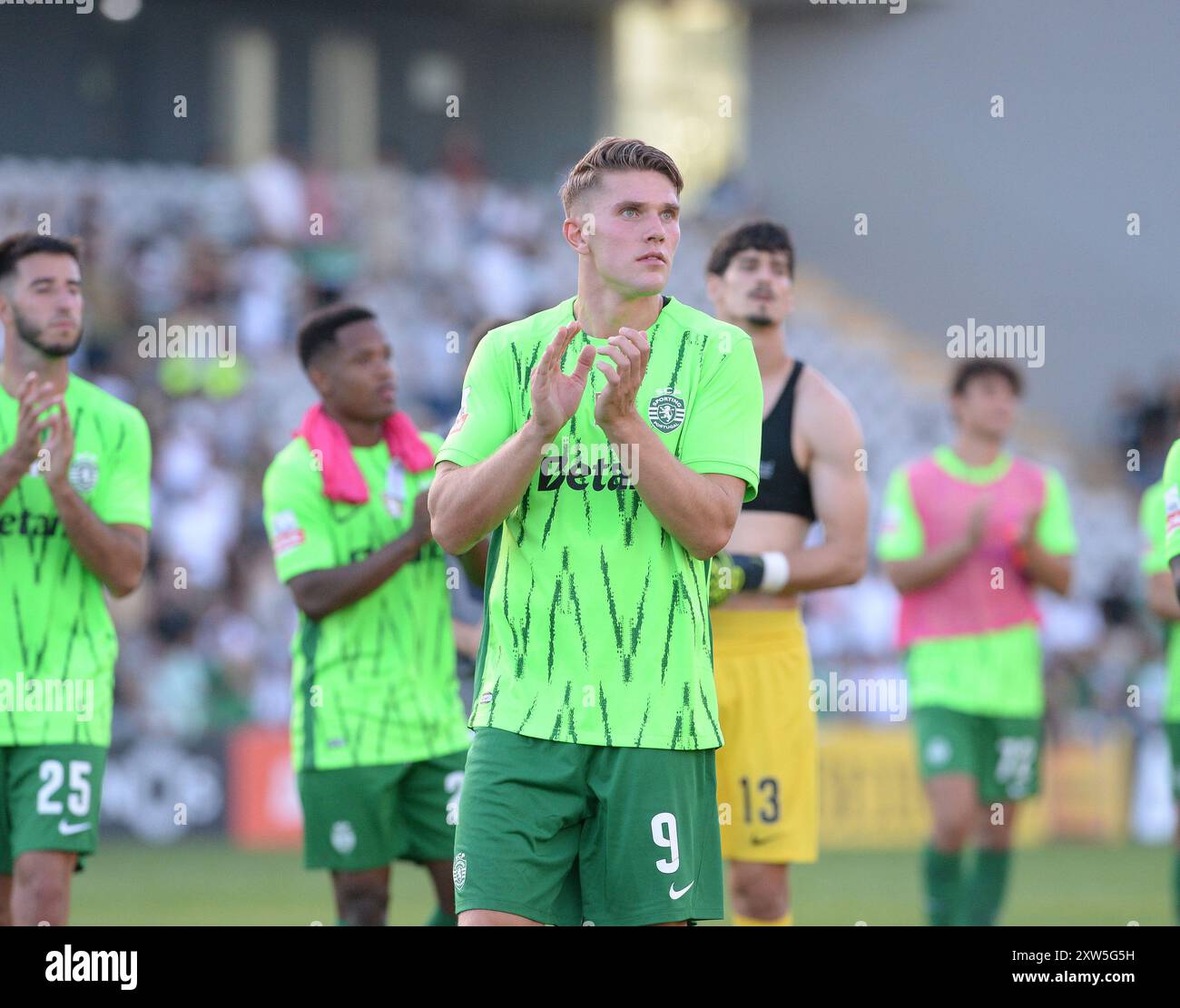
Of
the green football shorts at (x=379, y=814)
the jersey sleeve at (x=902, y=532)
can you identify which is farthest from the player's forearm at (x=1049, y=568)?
the green football shorts at (x=379, y=814)

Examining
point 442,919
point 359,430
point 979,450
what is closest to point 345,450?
point 359,430

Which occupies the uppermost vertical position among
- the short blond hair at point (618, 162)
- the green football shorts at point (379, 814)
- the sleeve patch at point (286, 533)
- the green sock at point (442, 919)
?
the short blond hair at point (618, 162)

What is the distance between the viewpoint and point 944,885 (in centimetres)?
901

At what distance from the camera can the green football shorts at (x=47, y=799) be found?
20.5 feet

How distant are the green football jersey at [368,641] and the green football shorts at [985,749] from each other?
3.06 m

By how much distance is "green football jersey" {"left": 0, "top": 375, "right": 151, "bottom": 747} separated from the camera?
20.9 ft

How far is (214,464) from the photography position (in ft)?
57.0

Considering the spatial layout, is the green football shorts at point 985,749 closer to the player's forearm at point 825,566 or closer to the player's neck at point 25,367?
the player's forearm at point 825,566

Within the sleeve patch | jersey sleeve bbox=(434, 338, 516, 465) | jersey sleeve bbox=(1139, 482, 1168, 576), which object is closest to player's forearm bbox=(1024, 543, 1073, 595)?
jersey sleeve bbox=(1139, 482, 1168, 576)

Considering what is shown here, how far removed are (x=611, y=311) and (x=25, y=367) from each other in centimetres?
266

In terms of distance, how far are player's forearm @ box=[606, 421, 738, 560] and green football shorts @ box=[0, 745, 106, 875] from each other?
263cm

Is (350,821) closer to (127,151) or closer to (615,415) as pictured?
(615,415)
